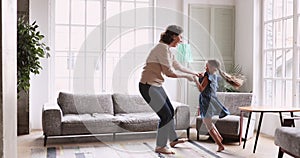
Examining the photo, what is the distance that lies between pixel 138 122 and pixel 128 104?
0.62 m

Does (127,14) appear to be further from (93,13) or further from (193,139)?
(193,139)

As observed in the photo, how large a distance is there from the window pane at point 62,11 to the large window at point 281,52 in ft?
10.5

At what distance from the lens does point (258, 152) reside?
4066mm

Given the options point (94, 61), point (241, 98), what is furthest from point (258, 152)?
point (94, 61)

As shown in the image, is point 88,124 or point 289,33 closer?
point 88,124

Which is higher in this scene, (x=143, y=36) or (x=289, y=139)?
(x=143, y=36)

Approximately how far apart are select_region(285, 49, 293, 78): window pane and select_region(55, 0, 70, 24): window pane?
3.49 m

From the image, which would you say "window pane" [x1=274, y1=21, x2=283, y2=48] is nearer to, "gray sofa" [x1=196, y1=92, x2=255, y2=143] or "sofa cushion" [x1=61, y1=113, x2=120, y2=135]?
"gray sofa" [x1=196, y1=92, x2=255, y2=143]

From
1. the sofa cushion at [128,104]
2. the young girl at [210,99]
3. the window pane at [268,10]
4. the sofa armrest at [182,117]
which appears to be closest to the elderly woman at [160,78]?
the young girl at [210,99]

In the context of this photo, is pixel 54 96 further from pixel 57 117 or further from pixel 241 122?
pixel 241 122

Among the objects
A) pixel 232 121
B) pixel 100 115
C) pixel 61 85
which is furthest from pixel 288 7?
pixel 61 85

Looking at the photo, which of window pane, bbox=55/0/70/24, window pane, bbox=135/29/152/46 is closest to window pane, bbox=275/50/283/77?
window pane, bbox=135/29/152/46

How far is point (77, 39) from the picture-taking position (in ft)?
18.5

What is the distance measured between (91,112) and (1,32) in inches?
169
